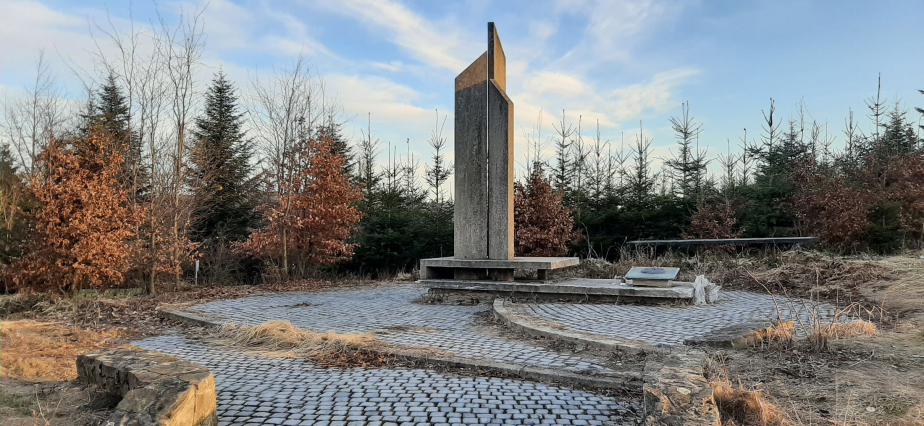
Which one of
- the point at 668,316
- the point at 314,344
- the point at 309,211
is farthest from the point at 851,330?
the point at 309,211

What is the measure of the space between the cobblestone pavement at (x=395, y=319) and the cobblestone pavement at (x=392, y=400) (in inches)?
23.7

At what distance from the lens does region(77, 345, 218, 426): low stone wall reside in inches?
104

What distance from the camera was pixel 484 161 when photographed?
884 cm

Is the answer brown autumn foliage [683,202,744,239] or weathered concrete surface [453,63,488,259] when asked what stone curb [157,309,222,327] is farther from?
brown autumn foliage [683,202,744,239]

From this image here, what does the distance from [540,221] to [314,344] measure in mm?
8577

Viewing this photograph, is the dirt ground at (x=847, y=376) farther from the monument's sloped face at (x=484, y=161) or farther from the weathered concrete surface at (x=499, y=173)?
the monument's sloped face at (x=484, y=161)

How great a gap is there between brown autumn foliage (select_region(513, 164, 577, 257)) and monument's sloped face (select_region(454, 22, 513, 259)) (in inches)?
155

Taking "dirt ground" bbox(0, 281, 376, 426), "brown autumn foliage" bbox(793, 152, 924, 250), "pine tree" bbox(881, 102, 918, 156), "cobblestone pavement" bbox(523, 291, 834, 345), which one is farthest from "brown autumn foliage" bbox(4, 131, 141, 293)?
"pine tree" bbox(881, 102, 918, 156)

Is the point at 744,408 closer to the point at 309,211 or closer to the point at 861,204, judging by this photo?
the point at 309,211

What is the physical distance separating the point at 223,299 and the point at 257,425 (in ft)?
23.0

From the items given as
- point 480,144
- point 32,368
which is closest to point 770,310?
point 480,144

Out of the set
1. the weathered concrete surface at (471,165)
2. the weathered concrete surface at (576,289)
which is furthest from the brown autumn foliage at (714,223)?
the weathered concrete surface at (471,165)

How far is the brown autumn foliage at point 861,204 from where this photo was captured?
11.5 meters

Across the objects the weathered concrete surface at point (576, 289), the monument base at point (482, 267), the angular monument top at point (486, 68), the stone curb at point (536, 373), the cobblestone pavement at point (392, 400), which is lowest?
the cobblestone pavement at point (392, 400)
